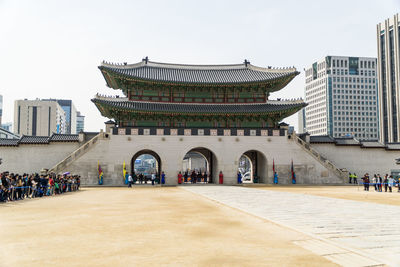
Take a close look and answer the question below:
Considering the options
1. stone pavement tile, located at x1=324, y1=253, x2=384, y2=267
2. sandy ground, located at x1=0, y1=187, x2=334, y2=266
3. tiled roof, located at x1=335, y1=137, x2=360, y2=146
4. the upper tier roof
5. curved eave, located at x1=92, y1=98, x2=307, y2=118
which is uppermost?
the upper tier roof

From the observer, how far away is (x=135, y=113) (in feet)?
126

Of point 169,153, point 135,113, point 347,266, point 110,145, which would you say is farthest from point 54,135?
point 347,266

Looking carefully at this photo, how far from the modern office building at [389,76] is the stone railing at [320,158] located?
73.5 meters

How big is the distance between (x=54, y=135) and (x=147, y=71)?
13320 mm

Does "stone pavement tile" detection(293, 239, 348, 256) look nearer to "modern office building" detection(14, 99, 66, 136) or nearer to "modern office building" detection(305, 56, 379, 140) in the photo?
"modern office building" detection(14, 99, 66, 136)

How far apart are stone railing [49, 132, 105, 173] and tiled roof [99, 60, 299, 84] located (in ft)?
25.4

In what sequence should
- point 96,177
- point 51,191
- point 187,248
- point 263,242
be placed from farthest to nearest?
1. point 96,177
2. point 51,191
3. point 263,242
4. point 187,248

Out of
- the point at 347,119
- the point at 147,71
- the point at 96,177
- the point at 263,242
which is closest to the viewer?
the point at 263,242

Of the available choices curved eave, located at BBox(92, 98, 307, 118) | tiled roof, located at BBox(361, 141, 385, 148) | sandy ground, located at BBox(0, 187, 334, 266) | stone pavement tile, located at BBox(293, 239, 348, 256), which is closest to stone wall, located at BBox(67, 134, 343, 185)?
curved eave, located at BBox(92, 98, 307, 118)

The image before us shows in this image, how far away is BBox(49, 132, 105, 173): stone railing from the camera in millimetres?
33638

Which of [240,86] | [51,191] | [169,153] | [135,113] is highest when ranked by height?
[240,86]

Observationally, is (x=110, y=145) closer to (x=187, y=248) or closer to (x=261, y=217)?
(x=261, y=217)

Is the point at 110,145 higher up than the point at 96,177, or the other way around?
the point at 110,145

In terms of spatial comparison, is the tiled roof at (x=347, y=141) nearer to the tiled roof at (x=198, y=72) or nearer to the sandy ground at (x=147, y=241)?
the tiled roof at (x=198, y=72)
